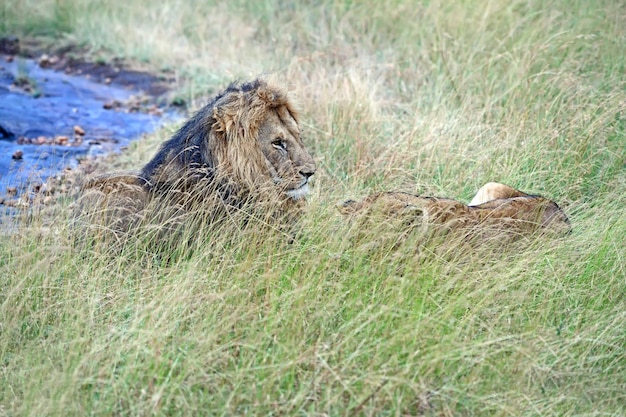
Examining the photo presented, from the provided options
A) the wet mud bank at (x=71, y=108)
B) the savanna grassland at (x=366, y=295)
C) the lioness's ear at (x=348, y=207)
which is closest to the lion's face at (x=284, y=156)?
the savanna grassland at (x=366, y=295)

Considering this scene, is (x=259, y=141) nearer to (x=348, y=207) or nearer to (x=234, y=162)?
(x=234, y=162)

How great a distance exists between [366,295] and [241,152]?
1228 mm

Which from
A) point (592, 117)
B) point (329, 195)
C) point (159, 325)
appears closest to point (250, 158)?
point (329, 195)

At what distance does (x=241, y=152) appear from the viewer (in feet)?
16.4

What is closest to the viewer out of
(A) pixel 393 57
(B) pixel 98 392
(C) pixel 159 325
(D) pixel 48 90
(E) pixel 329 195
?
(B) pixel 98 392

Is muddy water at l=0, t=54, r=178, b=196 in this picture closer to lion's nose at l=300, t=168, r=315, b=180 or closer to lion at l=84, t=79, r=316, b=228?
lion at l=84, t=79, r=316, b=228

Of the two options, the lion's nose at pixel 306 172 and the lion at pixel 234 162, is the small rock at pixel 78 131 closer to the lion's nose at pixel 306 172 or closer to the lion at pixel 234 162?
the lion at pixel 234 162

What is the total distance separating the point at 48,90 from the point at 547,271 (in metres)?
6.57

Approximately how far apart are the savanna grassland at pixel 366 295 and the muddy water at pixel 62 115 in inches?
29.9

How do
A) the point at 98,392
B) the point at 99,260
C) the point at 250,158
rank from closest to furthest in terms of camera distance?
the point at 98,392 < the point at 99,260 < the point at 250,158

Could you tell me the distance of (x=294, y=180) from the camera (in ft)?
16.6

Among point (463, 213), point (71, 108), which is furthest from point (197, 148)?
point (71, 108)

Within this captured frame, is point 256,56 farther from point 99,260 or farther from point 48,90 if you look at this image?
point 99,260

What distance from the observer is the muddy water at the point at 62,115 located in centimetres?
773
